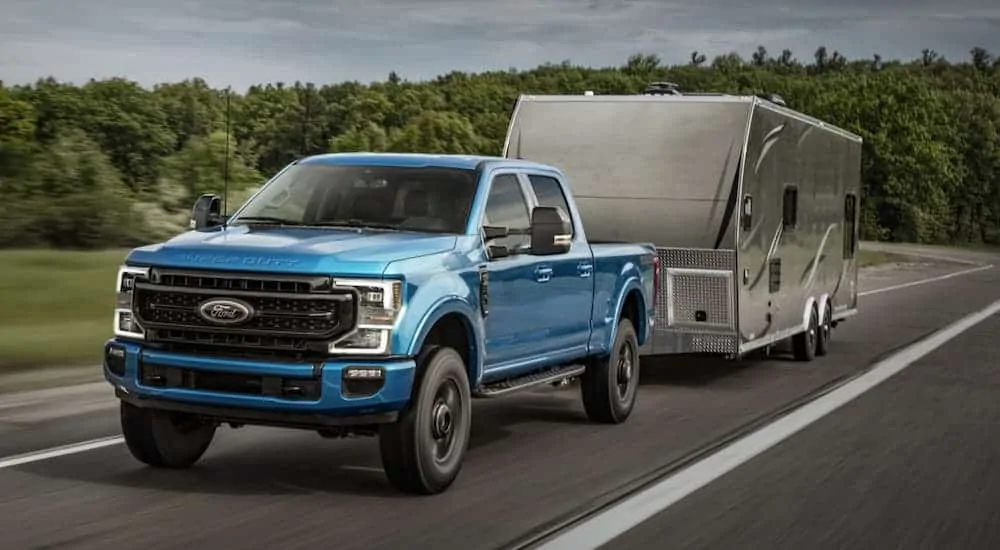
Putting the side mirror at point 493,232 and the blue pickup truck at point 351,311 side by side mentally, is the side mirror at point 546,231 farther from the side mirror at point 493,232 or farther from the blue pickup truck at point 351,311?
the side mirror at point 493,232

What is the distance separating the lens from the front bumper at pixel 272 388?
7.95 metres

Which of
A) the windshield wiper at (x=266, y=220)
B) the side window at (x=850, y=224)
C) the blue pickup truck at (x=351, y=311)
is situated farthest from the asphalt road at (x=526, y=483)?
the side window at (x=850, y=224)

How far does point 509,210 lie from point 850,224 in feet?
40.9

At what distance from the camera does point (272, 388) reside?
800cm

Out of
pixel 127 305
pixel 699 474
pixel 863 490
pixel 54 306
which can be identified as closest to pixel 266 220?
pixel 127 305

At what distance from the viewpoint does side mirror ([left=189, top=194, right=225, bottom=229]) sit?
968 cm

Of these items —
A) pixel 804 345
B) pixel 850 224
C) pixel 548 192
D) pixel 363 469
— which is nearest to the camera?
pixel 363 469

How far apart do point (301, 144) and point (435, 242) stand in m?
11.5

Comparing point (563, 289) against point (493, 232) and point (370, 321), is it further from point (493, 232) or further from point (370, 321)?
point (370, 321)

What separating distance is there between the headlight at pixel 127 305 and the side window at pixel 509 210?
228 cm

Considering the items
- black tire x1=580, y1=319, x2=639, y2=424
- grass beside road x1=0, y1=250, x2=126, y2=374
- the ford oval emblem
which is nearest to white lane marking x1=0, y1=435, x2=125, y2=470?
the ford oval emblem

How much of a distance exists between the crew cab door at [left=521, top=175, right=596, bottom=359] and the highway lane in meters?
1.56

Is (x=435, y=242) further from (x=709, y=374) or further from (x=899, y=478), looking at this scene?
(x=709, y=374)

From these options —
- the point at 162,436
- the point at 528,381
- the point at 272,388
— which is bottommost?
the point at 162,436
